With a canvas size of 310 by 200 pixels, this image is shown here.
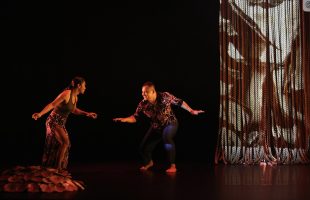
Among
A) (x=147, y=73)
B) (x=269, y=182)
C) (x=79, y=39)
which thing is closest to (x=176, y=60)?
(x=147, y=73)

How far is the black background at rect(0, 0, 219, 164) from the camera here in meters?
7.06

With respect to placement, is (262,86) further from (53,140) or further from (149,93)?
(53,140)

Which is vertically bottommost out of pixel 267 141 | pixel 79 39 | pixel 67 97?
pixel 267 141

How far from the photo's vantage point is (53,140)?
5.74 m

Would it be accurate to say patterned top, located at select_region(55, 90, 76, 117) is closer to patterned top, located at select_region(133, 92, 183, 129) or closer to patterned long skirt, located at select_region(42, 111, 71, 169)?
patterned long skirt, located at select_region(42, 111, 71, 169)

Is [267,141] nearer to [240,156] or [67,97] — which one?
[240,156]

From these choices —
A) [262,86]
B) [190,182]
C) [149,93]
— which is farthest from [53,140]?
[262,86]

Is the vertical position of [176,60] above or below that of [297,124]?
above

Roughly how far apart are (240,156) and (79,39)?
2.87 meters

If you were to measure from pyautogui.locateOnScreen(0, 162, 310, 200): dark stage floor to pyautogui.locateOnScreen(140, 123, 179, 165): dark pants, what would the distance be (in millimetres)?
219

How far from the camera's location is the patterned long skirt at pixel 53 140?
5652 mm

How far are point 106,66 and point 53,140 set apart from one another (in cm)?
178

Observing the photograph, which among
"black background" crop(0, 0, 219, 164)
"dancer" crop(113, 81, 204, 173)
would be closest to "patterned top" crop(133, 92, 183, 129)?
"dancer" crop(113, 81, 204, 173)

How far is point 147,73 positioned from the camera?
718cm
